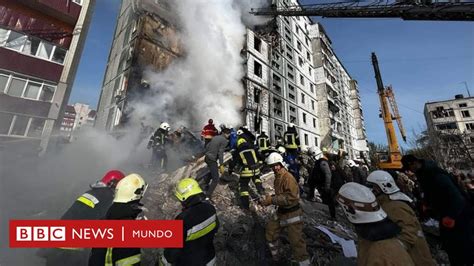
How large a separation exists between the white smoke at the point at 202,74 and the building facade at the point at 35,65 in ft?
16.9

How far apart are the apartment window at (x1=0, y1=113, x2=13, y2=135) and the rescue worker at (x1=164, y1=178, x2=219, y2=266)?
14443 millimetres

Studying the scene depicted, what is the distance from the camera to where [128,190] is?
7.48 ft

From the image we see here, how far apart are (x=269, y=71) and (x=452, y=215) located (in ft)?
64.6

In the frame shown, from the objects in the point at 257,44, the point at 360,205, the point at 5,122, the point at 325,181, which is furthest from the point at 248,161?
the point at 257,44

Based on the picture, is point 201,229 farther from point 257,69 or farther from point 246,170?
point 257,69

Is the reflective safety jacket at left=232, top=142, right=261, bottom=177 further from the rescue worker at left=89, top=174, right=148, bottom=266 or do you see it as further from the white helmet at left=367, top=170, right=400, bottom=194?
the rescue worker at left=89, top=174, right=148, bottom=266

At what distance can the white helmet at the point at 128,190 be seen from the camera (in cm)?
225

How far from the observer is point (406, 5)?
9844mm

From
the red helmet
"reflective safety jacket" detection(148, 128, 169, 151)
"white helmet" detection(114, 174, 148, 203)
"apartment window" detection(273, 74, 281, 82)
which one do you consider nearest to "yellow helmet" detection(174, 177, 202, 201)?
"white helmet" detection(114, 174, 148, 203)

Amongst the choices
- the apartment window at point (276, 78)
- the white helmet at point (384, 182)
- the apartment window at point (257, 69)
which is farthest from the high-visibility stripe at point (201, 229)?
the apartment window at point (276, 78)

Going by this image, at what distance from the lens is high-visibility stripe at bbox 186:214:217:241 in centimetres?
212

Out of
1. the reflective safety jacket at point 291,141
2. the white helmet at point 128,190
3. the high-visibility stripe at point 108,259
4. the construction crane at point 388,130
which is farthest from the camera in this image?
the construction crane at point 388,130

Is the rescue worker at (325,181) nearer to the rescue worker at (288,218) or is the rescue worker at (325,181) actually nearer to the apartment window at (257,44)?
the rescue worker at (288,218)

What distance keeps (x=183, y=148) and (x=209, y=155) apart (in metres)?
5.07
